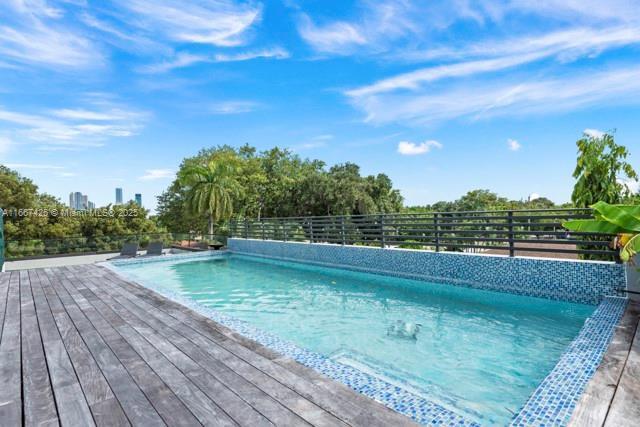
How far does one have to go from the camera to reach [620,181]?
6.35 metres

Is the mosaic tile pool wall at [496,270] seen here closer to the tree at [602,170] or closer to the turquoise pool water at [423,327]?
the turquoise pool water at [423,327]

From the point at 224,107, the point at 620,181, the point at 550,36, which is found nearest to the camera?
the point at 620,181

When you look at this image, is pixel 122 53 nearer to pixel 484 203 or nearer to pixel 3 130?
pixel 3 130

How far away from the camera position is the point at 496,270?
6520mm

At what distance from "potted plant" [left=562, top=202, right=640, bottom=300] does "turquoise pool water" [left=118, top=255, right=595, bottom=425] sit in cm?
77

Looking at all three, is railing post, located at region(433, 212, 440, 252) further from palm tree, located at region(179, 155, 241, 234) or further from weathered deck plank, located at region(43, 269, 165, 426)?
palm tree, located at region(179, 155, 241, 234)

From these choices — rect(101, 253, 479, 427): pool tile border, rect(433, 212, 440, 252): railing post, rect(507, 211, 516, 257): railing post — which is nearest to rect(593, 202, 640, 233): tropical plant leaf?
rect(507, 211, 516, 257): railing post

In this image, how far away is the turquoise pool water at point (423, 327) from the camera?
3127 millimetres

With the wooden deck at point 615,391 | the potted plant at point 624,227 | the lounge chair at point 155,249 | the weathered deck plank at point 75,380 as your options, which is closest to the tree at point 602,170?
the potted plant at point 624,227

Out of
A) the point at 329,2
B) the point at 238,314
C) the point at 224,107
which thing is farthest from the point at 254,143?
the point at 238,314

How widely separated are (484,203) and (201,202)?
116 ft

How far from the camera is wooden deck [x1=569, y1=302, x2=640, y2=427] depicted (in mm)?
1947

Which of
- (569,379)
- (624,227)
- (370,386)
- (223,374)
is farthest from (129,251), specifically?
(624,227)

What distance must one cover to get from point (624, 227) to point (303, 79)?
15.5 meters
